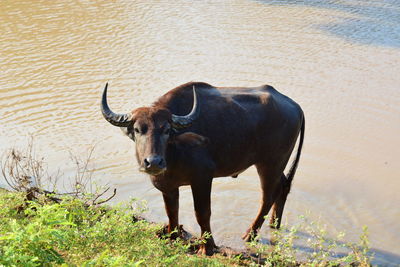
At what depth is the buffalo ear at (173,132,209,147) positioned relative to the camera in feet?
12.8

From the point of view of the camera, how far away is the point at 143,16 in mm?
11539

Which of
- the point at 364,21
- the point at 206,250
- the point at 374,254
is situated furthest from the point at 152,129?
the point at 364,21

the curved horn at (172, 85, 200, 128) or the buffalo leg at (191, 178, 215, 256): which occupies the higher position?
the curved horn at (172, 85, 200, 128)

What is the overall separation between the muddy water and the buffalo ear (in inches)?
47.8

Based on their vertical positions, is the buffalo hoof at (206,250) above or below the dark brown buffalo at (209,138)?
below

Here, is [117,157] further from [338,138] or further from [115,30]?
[115,30]

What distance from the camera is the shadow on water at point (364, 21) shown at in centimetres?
1041

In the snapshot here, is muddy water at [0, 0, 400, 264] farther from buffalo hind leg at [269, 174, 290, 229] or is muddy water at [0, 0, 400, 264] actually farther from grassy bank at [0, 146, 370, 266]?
grassy bank at [0, 146, 370, 266]

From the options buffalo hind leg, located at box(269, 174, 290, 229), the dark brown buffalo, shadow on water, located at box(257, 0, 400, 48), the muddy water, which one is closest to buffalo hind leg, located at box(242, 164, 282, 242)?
the dark brown buffalo

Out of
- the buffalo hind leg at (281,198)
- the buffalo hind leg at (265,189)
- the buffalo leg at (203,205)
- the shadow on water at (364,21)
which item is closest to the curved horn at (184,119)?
the buffalo leg at (203,205)

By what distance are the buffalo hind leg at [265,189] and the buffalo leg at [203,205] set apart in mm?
505

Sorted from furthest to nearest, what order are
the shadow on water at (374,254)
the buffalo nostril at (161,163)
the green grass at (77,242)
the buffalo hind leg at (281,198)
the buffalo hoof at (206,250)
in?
the buffalo hind leg at (281,198) < the shadow on water at (374,254) < the buffalo hoof at (206,250) < the buffalo nostril at (161,163) < the green grass at (77,242)

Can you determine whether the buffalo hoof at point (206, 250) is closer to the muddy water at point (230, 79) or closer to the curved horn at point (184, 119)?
the muddy water at point (230, 79)

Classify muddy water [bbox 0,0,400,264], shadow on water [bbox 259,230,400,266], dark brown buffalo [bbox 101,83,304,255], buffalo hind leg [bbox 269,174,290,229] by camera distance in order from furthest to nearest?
1. muddy water [bbox 0,0,400,264]
2. buffalo hind leg [bbox 269,174,290,229]
3. shadow on water [bbox 259,230,400,266]
4. dark brown buffalo [bbox 101,83,304,255]
